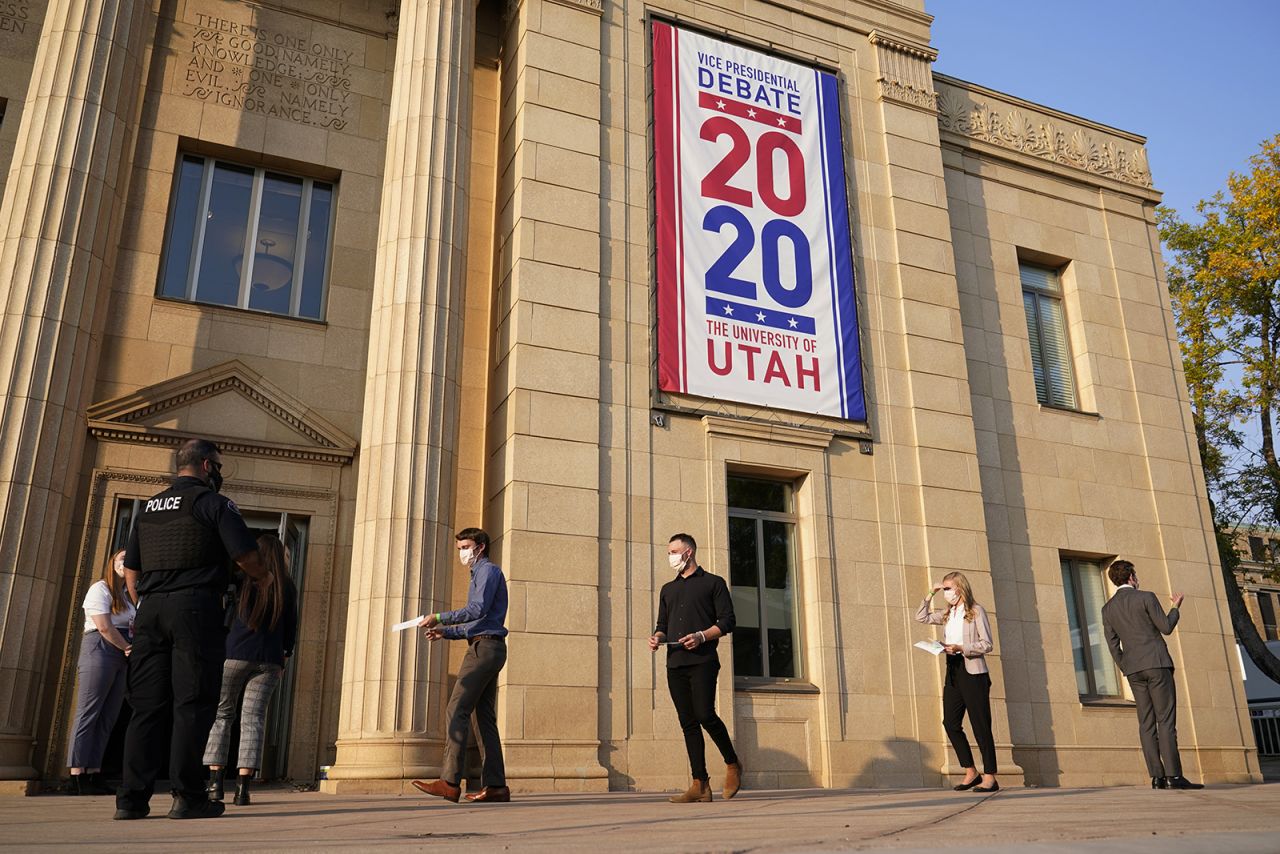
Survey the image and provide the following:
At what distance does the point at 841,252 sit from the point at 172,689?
11300 millimetres

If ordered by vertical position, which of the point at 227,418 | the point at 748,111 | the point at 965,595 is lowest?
the point at 965,595

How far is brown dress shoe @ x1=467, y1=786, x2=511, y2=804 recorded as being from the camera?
7.93 metres

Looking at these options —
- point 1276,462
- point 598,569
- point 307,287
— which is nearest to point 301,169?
point 307,287

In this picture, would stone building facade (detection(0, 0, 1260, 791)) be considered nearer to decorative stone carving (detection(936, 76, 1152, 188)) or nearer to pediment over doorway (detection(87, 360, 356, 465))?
pediment over doorway (detection(87, 360, 356, 465))

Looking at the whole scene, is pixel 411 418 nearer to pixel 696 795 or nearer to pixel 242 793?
pixel 242 793

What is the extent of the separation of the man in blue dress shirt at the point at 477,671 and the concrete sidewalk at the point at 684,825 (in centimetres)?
24

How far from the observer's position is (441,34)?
1323cm

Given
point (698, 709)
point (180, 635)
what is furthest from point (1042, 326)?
point (180, 635)

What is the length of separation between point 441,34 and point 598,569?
711 centimetres

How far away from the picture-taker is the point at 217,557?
6.18m

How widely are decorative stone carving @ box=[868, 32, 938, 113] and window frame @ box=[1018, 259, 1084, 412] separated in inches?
134

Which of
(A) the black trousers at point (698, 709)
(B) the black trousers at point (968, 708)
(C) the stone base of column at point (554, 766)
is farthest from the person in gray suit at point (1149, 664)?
(C) the stone base of column at point (554, 766)

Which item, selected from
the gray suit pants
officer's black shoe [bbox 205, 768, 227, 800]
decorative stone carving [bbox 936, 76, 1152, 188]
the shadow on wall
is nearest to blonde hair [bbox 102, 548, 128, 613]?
officer's black shoe [bbox 205, 768, 227, 800]

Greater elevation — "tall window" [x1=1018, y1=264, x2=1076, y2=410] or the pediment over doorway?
"tall window" [x1=1018, y1=264, x2=1076, y2=410]
